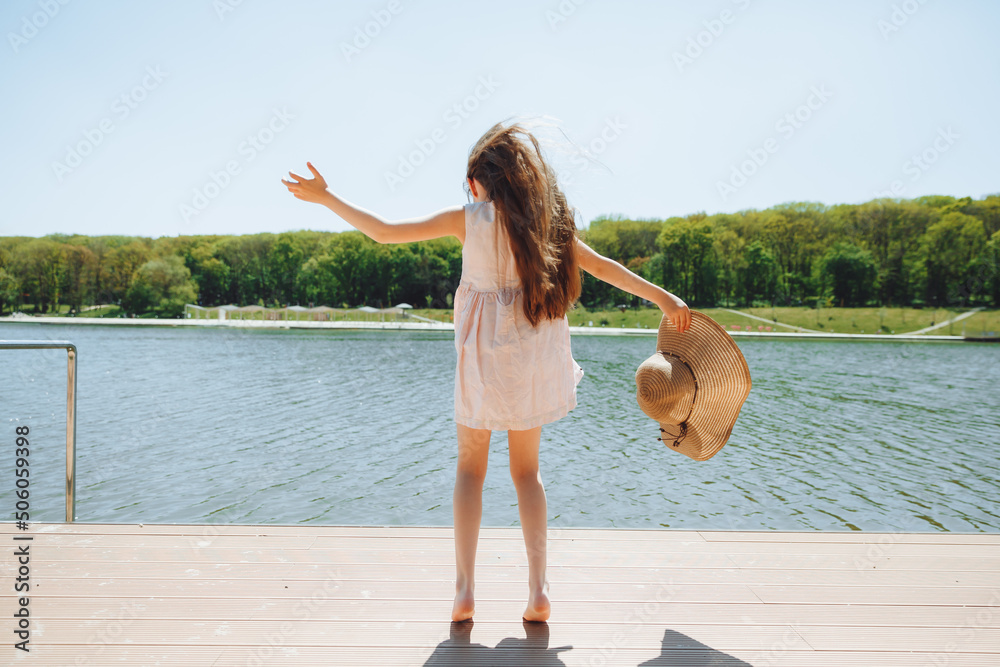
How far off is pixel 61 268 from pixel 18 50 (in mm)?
69264

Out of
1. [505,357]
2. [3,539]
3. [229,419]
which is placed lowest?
[229,419]

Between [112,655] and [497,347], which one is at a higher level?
[497,347]

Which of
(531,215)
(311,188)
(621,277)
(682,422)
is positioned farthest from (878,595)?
(311,188)

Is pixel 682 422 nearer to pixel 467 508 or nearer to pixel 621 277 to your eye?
pixel 621 277

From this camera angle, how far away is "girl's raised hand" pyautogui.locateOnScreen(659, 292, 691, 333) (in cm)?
209

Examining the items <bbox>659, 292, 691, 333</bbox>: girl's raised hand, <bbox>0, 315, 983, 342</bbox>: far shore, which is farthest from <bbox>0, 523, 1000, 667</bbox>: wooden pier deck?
<bbox>0, 315, 983, 342</bbox>: far shore

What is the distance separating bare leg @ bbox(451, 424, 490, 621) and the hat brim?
0.79 meters

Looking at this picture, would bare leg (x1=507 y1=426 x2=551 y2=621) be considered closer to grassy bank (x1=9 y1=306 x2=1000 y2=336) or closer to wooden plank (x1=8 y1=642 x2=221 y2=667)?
wooden plank (x1=8 y1=642 x2=221 y2=667)

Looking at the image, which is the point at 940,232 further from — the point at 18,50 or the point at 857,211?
the point at 18,50

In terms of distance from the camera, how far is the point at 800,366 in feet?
84.5

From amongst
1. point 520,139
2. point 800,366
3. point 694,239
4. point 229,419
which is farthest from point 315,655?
point 694,239

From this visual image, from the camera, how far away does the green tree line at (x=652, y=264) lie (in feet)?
199

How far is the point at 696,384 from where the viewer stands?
226 cm

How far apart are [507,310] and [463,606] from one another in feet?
2.81
